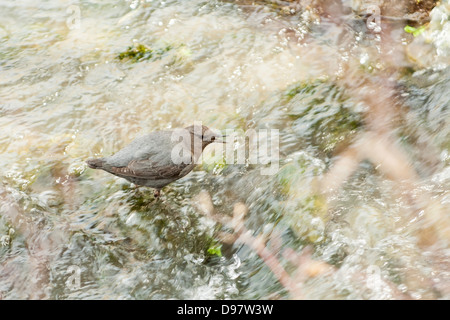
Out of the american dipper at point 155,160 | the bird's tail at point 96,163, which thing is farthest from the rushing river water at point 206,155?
the bird's tail at point 96,163

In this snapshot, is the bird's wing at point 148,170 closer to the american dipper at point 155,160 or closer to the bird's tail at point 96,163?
the american dipper at point 155,160

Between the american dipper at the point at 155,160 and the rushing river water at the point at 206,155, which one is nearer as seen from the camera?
the rushing river water at the point at 206,155

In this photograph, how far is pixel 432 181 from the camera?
437 cm

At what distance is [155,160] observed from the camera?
5102 mm

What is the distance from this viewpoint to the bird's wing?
502 centimetres

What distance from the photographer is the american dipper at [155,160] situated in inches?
198

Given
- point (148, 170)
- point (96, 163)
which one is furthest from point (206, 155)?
point (96, 163)

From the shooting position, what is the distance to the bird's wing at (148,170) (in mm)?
5023

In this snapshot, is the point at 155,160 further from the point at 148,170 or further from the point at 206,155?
the point at 206,155

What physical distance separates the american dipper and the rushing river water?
265mm

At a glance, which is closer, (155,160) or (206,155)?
(155,160)

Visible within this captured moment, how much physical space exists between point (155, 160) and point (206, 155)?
2.29 ft

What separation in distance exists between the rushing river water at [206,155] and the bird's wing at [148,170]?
30 centimetres
